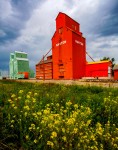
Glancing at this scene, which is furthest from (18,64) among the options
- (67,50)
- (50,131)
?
(50,131)

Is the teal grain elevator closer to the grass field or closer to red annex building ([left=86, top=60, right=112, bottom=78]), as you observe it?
red annex building ([left=86, top=60, right=112, bottom=78])

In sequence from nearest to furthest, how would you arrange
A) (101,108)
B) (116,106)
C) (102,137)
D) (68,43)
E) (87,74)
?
(102,137)
(116,106)
(101,108)
(68,43)
(87,74)

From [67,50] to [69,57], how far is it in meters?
1.36

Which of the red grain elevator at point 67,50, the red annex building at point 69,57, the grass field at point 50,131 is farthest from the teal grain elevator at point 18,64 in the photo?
the grass field at point 50,131

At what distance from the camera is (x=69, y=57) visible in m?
31.7

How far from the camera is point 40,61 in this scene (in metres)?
40.8

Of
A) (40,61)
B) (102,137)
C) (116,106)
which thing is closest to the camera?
(102,137)

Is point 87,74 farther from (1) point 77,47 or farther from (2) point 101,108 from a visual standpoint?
(2) point 101,108

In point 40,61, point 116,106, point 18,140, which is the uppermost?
point 40,61

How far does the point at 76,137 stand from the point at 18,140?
110cm

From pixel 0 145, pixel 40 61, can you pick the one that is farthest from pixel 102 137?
pixel 40 61

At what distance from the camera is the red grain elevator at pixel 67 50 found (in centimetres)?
3180

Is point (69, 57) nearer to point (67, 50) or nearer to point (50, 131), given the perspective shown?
point (67, 50)

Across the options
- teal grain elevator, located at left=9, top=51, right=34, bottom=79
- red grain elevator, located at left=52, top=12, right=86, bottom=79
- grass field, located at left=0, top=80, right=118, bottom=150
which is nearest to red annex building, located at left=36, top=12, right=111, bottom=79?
red grain elevator, located at left=52, top=12, right=86, bottom=79
